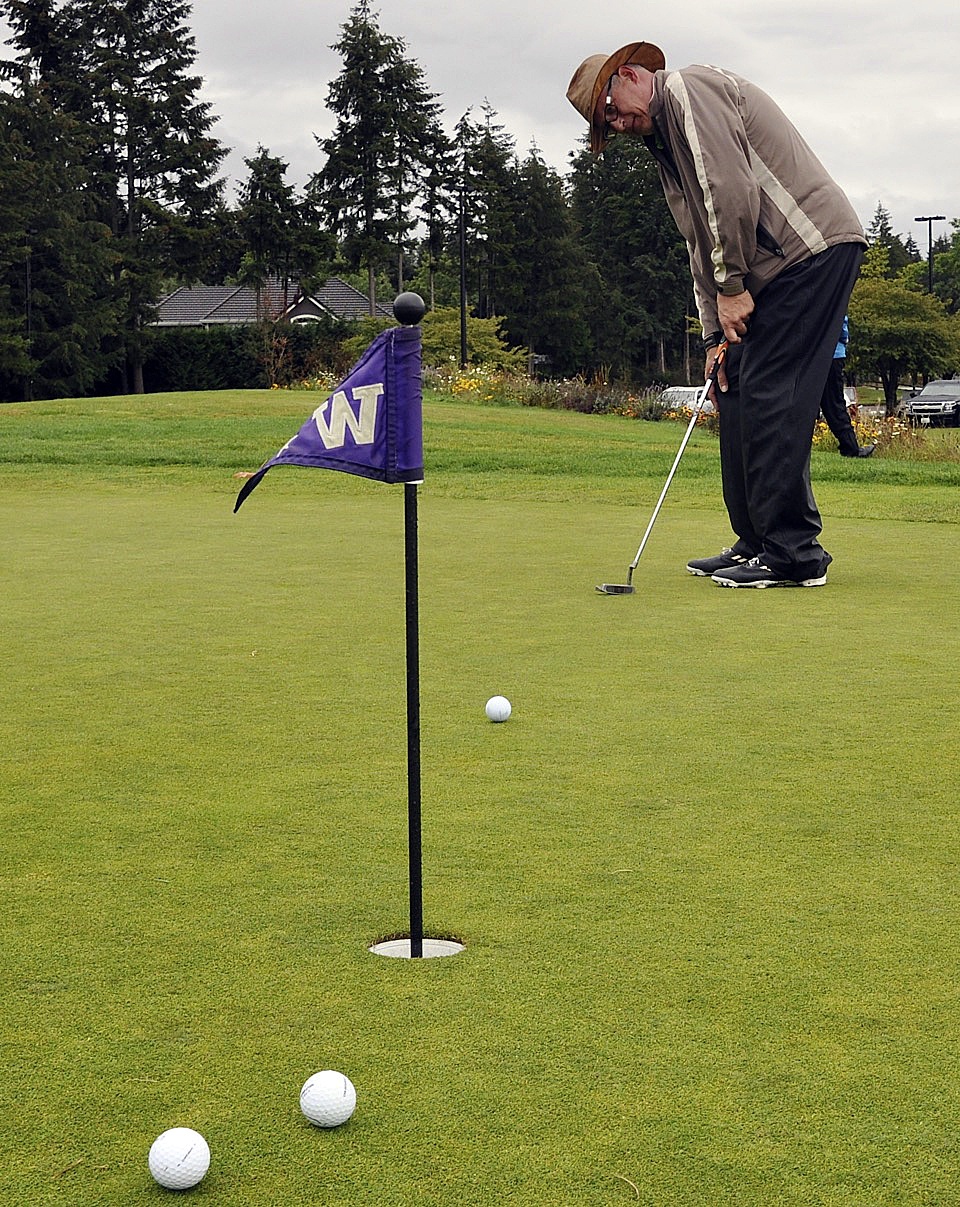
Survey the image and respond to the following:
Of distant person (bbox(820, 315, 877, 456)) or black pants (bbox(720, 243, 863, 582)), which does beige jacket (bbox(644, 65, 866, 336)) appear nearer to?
black pants (bbox(720, 243, 863, 582))

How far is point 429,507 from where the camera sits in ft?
39.3

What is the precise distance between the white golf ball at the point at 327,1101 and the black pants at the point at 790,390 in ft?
18.9

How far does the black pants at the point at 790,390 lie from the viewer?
750 centimetres

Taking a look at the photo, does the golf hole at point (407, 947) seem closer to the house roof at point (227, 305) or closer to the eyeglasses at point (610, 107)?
the eyeglasses at point (610, 107)

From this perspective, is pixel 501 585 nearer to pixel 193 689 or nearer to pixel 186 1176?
pixel 193 689

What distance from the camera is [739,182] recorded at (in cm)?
720

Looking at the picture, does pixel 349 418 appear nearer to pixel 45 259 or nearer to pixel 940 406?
pixel 940 406

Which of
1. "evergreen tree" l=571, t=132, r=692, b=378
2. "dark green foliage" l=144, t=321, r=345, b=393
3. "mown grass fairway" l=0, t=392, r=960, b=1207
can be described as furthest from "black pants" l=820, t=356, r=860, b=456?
"evergreen tree" l=571, t=132, r=692, b=378

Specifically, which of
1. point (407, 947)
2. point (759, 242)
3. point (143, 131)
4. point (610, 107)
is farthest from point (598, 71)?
point (143, 131)

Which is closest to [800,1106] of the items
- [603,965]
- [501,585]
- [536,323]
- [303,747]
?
[603,965]

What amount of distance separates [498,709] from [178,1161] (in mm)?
2681

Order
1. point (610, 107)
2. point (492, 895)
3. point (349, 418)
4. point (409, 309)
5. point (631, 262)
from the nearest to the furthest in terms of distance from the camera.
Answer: point (409, 309)
point (349, 418)
point (492, 895)
point (610, 107)
point (631, 262)

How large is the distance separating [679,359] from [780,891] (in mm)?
87780

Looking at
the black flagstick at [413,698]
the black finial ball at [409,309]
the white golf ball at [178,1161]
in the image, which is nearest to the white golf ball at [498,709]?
the black flagstick at [413,698]
